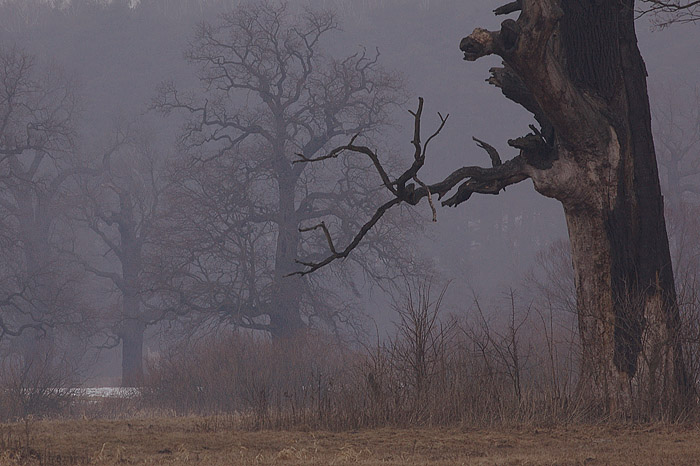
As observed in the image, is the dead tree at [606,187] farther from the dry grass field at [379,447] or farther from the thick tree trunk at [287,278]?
the thick tree trunk at [287,278]

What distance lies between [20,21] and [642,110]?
82.3m

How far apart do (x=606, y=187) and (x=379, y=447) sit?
13.4ft

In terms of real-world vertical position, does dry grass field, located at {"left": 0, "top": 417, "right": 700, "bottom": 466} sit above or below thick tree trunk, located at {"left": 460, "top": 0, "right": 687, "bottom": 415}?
below

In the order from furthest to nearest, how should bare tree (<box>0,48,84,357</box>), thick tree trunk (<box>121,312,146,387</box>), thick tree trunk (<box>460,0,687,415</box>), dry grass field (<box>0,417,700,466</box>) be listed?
1. thick tree trunk (<box>121,312,146,387</box>)
2. bare tree (<box>0,48,84,357</box>)
3. thick tree trunk (<box>460,0,687,415</box>)
4. dry grass field (<box>0,417,700,466</box>)

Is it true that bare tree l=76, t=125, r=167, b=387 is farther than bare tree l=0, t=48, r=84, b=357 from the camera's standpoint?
Yes

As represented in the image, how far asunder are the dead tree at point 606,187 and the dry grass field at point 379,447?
2.88 ft

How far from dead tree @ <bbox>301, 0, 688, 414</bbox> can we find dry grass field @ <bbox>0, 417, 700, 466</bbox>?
0.88m

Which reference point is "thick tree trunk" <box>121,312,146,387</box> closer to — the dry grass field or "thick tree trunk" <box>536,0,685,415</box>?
the dry grass field

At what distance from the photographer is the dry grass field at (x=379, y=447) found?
691 centimetres

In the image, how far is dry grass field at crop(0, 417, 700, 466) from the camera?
22.7ft

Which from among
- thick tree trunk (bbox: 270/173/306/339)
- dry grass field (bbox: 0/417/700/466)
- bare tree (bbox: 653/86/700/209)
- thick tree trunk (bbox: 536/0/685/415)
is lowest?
dry grass field (bbox: 0/417/700/466)

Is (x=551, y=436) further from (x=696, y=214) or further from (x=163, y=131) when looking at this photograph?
(x=163, y=131)

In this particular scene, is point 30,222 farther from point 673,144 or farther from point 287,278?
point 673,144

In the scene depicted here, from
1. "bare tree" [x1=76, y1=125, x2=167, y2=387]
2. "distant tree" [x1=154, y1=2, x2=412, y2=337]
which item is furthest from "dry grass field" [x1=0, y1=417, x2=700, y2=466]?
"bare tree" [x1=76, y1=125, x2=167, y2=387]
